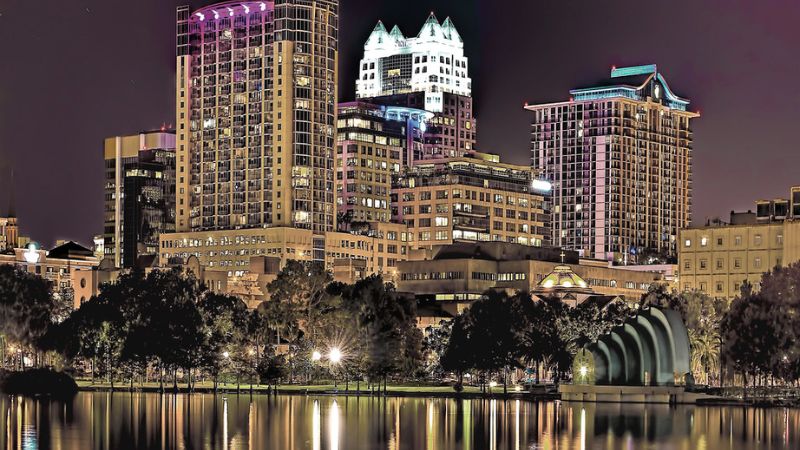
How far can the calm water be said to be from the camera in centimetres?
13500

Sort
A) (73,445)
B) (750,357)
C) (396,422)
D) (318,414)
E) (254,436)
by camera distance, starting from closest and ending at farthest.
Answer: (73,445) → (254,436) → (396,422) → (318,414) → (750,357)

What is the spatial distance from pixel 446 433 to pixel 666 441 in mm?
18438

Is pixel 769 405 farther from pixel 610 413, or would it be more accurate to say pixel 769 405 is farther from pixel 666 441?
pixel 666 441

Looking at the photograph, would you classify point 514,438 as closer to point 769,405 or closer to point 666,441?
point 666,441

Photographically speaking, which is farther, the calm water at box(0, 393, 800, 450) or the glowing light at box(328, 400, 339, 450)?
the calm water at box(0, 393, 800, 450)

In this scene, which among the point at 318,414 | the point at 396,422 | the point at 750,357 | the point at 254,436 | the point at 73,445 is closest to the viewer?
the point at 73,445

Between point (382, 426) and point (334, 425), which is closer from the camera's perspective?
point (382, 426)

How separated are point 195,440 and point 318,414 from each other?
115ft

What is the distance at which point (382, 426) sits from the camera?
152 meters

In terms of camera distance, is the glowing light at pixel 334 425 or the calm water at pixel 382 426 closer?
the glowing light at pixel 334 425

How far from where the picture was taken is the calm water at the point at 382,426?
135 m

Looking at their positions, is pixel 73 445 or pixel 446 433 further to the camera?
pixel 446 433

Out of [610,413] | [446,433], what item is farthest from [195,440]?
[610,413]

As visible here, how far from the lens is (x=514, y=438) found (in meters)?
141
